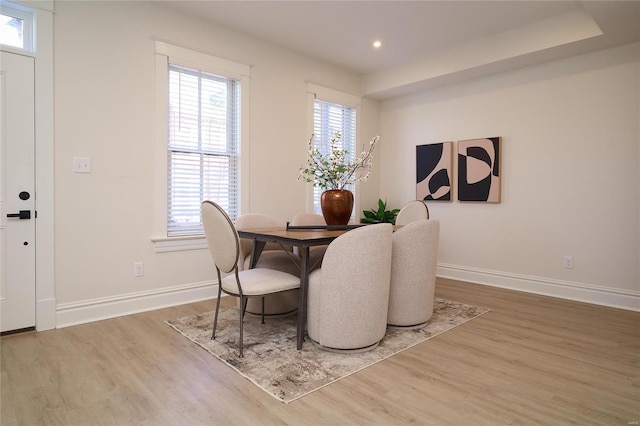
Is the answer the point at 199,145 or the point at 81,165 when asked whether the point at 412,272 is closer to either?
the point at 199,145

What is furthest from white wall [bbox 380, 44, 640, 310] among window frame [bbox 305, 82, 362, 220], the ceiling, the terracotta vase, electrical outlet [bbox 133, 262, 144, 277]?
electrical outlet [bbox 133, 262, 144, 277]

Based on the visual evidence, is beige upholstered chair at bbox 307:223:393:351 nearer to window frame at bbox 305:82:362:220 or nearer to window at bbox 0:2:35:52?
window frame at bbox 305:82:362:220

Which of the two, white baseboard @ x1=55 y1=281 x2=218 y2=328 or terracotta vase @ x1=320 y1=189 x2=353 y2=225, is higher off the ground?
terracotta vase @ x1=320 y1=189 x2=353 y2=225

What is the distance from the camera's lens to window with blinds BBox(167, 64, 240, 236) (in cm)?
351

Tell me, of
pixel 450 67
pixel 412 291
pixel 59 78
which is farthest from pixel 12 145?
pixel 450 67

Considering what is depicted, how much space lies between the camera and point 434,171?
4.91m

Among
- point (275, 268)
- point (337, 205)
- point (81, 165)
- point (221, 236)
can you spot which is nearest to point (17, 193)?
point (81, 165)

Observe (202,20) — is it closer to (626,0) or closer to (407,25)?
(407,25)

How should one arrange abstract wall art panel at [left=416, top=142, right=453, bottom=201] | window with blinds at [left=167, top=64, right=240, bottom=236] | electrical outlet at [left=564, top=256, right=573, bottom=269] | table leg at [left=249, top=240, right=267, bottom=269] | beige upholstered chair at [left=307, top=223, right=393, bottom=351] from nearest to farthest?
beige upholstered chair at [left=307, top=223, right=393, bottom=351]
table leg at [left=249, top=240, right=267, bottom=269]
window with blinds at [left=167, top=64, right=240, bottom=236]
electrical outlet at [left=564, top=256, right=573, bottom=269]
abstract wall art panel at [left=416, top=142, right=453, bottom=201]

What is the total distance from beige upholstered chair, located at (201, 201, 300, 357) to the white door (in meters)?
1.41

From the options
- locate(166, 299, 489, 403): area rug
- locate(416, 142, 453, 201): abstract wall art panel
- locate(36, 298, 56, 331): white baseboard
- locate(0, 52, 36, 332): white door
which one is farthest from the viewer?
locate(416, 142, 453, 201): abstract wall art panel

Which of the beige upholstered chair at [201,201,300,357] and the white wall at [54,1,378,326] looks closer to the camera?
the beige upholstered chair at [201,201,300,357]

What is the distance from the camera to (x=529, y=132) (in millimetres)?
4117

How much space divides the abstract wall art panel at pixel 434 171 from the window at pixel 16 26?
4.19 metres
